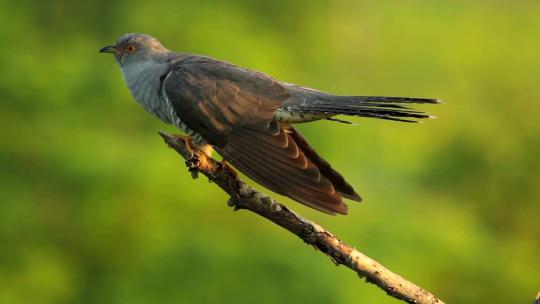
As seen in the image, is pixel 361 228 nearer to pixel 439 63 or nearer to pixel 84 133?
pixel 84 133

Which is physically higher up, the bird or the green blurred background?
the green blurred background

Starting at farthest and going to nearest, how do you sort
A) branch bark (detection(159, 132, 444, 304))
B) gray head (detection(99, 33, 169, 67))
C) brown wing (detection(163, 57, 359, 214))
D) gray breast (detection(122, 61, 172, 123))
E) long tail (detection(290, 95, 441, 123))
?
gray head (detection(99, 33, 169, 67)) → gray breast (detection(122, 61, 172, 123)) → long tail (detection(290, 95, 441, 123)) → brown wing (detection(163, 57, 359, 214)) → branch bark (detection(159, 132, 444, 304))

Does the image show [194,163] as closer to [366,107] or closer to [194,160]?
[194,160]

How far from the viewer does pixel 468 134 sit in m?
12.5

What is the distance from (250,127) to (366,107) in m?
0.46

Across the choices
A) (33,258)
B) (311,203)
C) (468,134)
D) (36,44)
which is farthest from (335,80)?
(311,203)

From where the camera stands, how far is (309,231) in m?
3.61

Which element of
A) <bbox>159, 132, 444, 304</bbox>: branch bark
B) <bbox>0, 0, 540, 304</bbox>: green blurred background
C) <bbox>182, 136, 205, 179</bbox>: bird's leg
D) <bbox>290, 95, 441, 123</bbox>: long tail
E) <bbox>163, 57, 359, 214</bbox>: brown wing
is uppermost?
<bbox>0, 0, 540, 304</bbox>: green blurred background

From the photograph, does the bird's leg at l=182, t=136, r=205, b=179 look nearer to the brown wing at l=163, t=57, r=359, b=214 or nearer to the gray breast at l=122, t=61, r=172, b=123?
the brown wing at l=163, t=57, r=359, b=214

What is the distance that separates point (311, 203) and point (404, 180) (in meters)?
8.12

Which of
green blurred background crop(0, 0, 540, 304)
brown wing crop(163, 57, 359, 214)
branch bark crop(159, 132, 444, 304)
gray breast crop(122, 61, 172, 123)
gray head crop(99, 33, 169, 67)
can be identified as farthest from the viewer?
green blurred background crop(0, 0, 540, 304)

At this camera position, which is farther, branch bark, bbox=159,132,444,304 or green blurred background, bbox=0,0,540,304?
green blurred background, bbox=0,0,540,304

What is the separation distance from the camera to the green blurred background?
7.82m

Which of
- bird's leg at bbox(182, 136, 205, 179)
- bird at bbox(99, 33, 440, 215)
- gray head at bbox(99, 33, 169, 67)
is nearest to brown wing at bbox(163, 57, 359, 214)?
bird at bbox(99, 33, 440, 215)
